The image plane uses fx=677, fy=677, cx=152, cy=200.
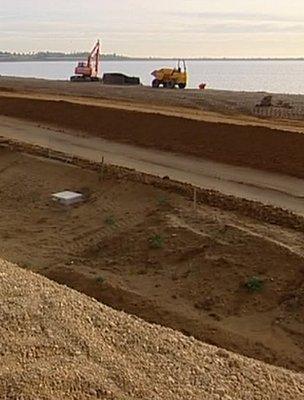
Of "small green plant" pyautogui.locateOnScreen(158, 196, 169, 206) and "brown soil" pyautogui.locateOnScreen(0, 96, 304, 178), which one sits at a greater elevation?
"brown soil" pyautogui.locateOnScreen(0, 96, 304, 178)

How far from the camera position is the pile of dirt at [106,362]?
6.04m

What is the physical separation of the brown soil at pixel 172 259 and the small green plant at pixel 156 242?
0.08 feet

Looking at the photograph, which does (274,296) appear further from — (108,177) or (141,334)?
(108,177)

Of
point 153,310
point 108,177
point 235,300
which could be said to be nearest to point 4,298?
point 153,310

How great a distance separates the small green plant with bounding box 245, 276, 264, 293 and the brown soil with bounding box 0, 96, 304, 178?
532cm

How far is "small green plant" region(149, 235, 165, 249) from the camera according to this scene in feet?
41.3

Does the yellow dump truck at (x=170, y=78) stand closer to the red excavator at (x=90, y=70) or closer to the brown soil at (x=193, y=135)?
the red excavator at (x=90, y=70)

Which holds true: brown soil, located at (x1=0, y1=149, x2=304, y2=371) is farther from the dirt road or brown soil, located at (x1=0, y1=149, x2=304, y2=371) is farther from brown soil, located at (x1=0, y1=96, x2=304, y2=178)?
brown soil, located at (x1=0, y1=96, x2=304, y2=178)

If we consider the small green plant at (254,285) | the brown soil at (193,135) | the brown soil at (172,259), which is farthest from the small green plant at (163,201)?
the small green plant at (254,285)

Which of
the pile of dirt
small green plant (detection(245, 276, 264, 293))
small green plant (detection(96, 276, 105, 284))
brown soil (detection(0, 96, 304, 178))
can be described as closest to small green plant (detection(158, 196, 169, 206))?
small green plant (detection(96, 276, 105, 284))

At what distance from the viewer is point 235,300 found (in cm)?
1059

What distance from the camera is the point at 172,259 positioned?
12172 mm

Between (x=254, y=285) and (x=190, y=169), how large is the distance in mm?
6613

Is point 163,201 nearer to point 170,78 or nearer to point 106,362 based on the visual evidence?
point 106,362
